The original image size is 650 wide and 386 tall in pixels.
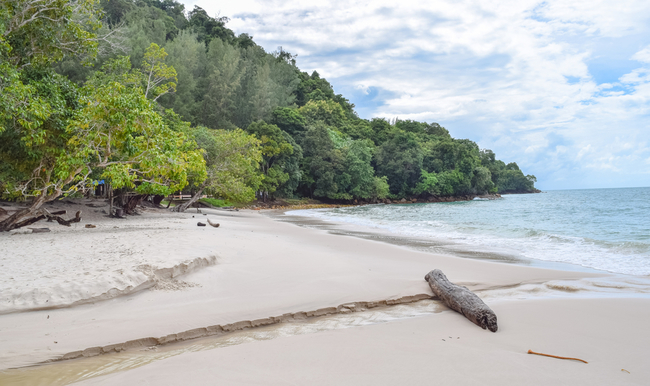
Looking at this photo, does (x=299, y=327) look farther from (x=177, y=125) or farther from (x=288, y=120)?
(x=288, y=120)

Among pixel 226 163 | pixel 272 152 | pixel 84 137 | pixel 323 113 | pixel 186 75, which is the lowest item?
pixel 84 137

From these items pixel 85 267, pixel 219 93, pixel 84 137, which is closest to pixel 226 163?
pixel 84 137

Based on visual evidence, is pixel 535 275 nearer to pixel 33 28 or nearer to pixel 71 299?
pixel 71 299

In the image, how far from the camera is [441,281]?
18.2 feet

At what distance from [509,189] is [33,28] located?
113431 millimetres

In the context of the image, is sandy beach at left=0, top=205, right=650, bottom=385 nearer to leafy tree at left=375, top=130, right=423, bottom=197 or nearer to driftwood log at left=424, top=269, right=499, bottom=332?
driftwood log at left=424, top=269, right=499, bottom=332

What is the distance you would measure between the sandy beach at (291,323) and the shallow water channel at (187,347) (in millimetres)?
19

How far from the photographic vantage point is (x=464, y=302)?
4633mm

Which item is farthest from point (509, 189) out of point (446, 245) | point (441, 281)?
point (441, 281)

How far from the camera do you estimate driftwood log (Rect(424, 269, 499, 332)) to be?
13.8ft

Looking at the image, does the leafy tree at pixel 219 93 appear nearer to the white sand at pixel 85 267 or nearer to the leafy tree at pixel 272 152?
the leafy tree at pixel 272 152

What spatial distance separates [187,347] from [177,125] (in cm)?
2013

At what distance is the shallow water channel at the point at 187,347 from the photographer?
2.95m

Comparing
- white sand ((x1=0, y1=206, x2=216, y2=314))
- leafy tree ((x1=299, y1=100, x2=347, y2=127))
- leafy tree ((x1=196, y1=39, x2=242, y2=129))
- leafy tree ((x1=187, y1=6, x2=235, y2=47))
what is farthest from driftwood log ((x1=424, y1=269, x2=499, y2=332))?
leafy tree ((x1=187, y1=6, x2=235, y2=47))
